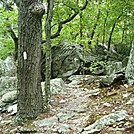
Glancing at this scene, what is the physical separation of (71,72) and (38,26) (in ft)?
20.8

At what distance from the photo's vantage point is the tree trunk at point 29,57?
548 cm

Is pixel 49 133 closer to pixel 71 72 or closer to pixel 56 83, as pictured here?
pixel 56 83

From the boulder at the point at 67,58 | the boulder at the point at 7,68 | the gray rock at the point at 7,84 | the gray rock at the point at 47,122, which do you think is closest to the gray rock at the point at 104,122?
the gray rock at the point at 47,122

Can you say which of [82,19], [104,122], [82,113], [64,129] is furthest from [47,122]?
[82,19]

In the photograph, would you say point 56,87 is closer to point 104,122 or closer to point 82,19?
point 104,122

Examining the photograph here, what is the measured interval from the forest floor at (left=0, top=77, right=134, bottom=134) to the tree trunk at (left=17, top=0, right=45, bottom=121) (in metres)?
0.43

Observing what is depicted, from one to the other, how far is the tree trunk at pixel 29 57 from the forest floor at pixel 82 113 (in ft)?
1.42

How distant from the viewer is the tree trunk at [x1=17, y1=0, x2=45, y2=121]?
5480 mm

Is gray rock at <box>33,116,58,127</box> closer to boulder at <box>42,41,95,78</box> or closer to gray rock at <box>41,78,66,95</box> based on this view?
gray rock at <box>41,78,66,95</box>

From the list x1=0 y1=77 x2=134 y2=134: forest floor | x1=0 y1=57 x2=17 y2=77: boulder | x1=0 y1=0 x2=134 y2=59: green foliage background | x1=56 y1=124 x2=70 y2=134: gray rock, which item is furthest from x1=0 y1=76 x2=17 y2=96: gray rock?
x1=56 y1=124 x2=70 y2=134: gray rock

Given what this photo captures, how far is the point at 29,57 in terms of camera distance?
5.59 m

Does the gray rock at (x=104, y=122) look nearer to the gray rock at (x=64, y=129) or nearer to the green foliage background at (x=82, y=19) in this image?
the gray rock at (x=64, y=129)

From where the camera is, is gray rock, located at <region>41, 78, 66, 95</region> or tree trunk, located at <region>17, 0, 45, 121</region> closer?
tree trunk, located at <region>17, 0, 45, 121</region>

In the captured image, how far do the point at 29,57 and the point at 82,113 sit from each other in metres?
1.89
